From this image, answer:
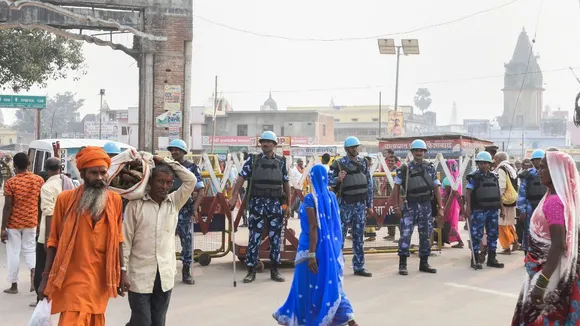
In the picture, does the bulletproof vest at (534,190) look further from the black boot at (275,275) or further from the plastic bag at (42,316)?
the plastic bag at (42,316)

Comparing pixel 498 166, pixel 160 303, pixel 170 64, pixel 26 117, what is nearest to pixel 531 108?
pixel 26 117

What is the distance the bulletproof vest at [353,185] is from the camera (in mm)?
9352

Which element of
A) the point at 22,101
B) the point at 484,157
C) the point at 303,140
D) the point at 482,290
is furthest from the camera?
the point at 303,140

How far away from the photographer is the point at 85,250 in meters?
4.42

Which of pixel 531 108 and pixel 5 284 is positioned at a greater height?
pixel 531 108

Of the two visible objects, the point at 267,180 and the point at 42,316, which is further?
the point at 267,180

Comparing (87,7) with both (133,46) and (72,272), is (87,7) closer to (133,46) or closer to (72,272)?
(133,46)

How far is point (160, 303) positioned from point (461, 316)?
3.53 m

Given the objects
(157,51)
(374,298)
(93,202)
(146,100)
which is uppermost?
(157,51)

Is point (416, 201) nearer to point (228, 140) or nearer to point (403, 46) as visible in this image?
point (403, 46)

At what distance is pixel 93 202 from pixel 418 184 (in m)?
5.97

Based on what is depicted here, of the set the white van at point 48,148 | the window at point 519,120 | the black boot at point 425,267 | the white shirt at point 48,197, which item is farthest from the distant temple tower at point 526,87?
the white shirt at point 48,197

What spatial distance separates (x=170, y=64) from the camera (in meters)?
22.3

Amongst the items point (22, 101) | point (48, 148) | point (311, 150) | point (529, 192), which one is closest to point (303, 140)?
point (311, 150)
